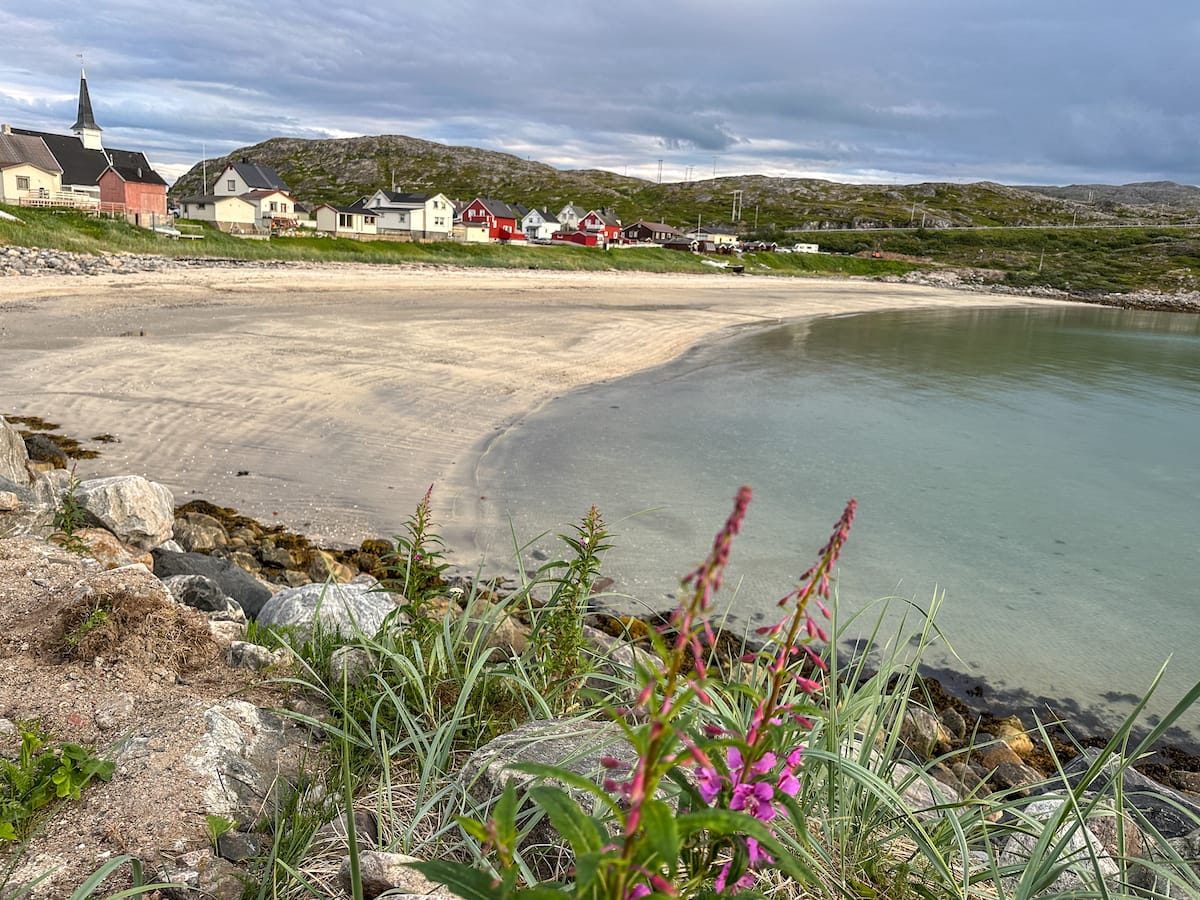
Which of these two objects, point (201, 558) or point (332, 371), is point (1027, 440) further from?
point (201, 558)

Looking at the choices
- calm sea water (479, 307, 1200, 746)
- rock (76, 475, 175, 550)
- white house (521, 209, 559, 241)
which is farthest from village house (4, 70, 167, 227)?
rock (76, 475, 175, 550)

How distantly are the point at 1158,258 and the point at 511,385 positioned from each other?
111 m

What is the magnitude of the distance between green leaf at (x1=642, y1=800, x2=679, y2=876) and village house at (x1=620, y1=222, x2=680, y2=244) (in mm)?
103953

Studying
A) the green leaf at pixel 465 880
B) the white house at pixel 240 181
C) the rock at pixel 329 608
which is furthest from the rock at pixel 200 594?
the white house at pixel 240 181

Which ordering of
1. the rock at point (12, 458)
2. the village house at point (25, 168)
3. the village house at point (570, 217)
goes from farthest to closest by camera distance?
the village house at point (570, 217) < the village house at point (25, 168) < the rock at point (12, 458)

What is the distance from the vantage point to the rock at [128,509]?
310 inches

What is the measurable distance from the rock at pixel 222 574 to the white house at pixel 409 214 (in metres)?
78.7

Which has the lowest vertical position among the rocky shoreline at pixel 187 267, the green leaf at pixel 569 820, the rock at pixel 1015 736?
the rock at pixel 1015 736

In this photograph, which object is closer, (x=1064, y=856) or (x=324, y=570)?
(x=1064, y=856)

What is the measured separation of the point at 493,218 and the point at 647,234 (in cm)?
2185

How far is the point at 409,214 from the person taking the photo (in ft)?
271

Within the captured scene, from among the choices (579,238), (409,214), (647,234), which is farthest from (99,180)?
(647,234)

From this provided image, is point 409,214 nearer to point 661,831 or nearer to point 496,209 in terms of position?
point 496,209

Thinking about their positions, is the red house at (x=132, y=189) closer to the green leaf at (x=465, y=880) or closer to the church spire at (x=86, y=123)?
the church spire at (x=86, y=123)
